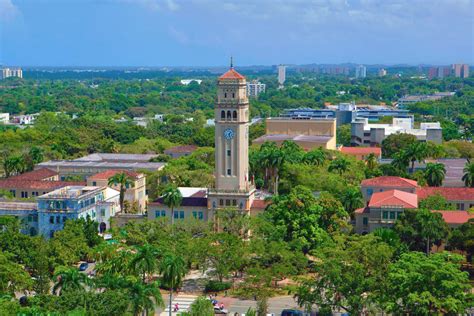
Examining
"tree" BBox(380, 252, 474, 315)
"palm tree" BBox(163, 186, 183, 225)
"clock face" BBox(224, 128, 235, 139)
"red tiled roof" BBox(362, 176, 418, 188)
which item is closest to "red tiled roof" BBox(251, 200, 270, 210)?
"clock face" BBox(224, 128, 235, 139)

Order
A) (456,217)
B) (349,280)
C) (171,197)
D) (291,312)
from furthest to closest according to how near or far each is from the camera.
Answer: (171,197) → (456,217) → (291,312) → (349,280)

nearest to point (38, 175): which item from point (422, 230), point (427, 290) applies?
point (422, 230)

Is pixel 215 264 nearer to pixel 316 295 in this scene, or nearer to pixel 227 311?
pixel 227 311

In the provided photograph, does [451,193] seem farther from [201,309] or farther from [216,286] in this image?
Answer: [201,309]

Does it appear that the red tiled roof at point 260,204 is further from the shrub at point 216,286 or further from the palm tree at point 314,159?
the palm tree at point 314,159

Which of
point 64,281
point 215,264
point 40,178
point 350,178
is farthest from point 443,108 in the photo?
point 64,281

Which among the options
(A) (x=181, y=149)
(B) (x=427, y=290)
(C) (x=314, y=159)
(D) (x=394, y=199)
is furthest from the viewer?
(A) (x=181, y=149)
